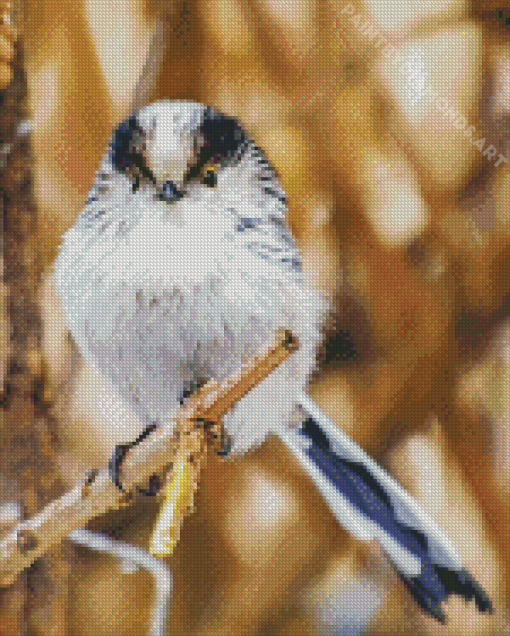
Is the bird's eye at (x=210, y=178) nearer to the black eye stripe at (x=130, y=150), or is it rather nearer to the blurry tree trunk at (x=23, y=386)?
the black eye stripe at (x=130, y=150)

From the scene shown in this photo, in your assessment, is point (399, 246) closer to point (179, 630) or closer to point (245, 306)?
point (245, 306)

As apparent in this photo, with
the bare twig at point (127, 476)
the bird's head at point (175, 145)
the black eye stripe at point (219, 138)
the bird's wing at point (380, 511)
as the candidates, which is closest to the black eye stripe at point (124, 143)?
the bird's head at point (175, 145)

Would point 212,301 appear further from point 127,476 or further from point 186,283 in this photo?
point 127,476

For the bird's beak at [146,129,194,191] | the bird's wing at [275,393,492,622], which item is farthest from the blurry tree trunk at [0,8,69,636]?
the bird's wing at [275,393,492,622]

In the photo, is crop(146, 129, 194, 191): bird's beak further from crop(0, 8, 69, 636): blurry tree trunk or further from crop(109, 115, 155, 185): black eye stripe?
crop(0, 8, 69, 636): blurry tree trunk

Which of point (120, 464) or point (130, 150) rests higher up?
point (130, 150)

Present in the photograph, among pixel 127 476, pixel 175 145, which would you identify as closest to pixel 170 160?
pixel 175 145

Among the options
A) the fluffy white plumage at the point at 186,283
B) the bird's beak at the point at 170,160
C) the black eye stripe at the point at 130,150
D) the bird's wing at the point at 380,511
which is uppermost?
the black eye stripe at the point at 130,150
